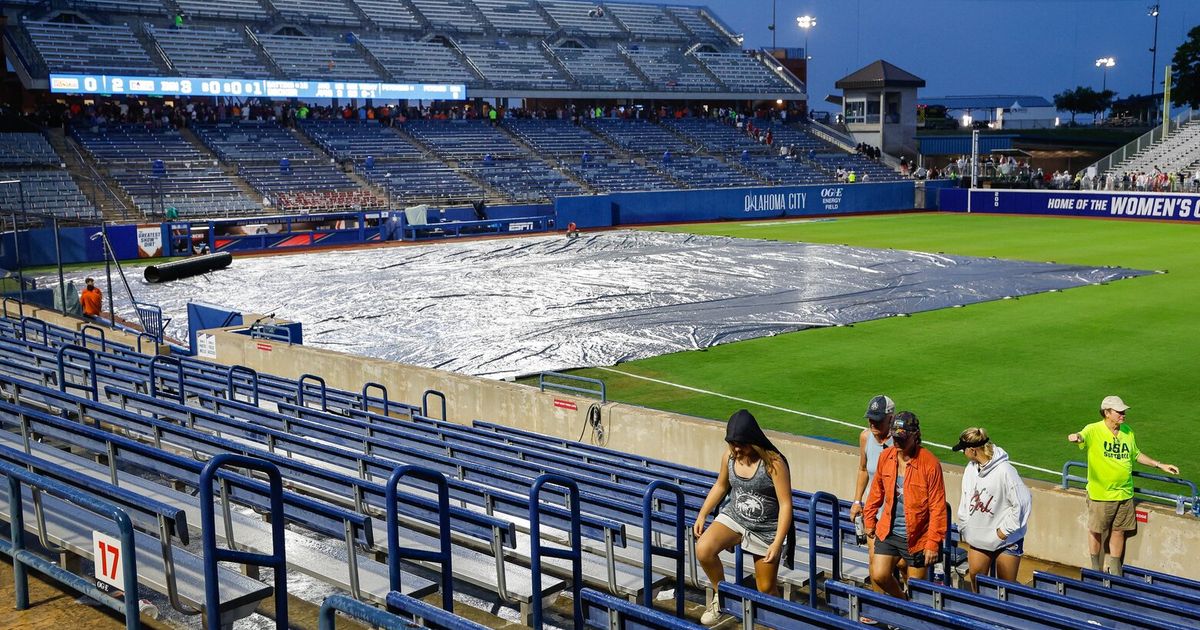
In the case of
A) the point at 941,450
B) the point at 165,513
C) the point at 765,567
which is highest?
the point at 165,513

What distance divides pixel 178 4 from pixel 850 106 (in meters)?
44.6

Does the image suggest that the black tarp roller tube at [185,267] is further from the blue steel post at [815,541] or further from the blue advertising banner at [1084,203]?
the blue advertising banner at [1084,203]

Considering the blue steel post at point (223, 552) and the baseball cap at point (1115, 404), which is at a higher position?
the blue steel post at point (223, 552)

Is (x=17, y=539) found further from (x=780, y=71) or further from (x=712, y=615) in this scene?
(x=780, y=71)

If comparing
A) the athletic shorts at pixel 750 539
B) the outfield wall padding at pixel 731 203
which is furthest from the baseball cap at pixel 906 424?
the outfield wall padding at pixel 731 203

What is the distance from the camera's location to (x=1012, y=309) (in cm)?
2562

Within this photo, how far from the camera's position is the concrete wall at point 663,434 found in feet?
33.2

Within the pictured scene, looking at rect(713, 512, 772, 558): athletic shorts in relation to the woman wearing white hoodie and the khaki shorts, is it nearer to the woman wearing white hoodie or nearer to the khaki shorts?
the woman wearing white hoodie

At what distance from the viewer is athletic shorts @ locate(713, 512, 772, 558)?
267 inches

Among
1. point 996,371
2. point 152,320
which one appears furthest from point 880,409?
point 152,320

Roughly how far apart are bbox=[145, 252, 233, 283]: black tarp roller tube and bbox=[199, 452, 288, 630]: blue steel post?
29.1 m

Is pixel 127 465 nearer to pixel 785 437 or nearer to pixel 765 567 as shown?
pixel 765 567

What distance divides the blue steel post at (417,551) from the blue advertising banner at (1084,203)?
51.1 metres

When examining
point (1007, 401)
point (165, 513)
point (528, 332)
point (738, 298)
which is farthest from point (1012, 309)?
point (165, 513)
